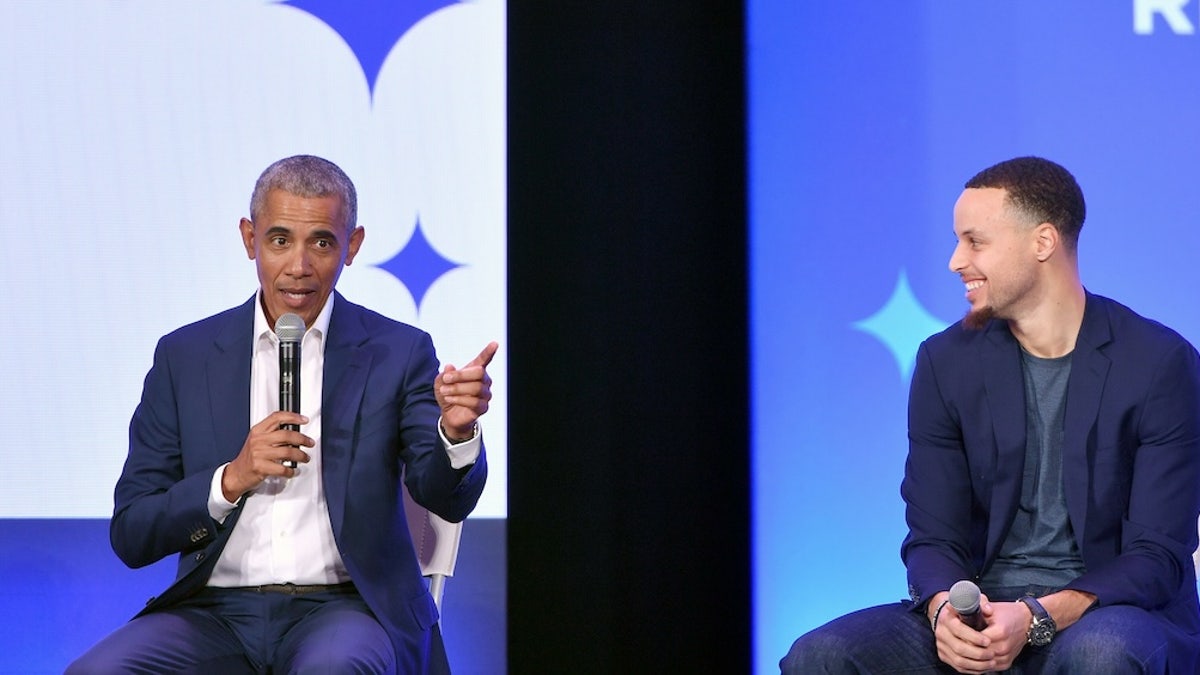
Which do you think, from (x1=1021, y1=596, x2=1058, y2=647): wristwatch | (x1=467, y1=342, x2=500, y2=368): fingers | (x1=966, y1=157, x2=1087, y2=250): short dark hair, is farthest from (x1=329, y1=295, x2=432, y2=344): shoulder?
(x1=1021, y1=596, x2=1058, y2=647): wristwatch

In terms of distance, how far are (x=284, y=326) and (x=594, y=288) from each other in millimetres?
1467

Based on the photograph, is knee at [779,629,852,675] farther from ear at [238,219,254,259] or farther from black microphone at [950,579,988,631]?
ear at [238,219,254,259]

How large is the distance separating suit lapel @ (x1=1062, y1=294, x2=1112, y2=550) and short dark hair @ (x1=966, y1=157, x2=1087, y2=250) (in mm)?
265

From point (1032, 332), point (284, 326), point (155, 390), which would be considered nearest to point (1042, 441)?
point (1032, 332)

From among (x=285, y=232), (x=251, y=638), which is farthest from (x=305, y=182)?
(x=251, y=638)

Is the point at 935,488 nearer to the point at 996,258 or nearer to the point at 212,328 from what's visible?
the point at 996,258

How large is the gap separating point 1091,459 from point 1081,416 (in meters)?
0.09

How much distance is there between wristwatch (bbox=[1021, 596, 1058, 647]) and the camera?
106 inches

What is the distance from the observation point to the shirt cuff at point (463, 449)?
284 cm

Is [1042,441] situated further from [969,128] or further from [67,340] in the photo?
[67,340]

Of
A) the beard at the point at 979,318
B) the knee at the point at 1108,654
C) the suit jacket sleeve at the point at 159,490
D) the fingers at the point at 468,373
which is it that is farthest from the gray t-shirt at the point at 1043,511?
the suit jacket sleeve at the point at 159,490

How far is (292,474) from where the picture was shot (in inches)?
109

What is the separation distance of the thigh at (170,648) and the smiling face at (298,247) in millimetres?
684

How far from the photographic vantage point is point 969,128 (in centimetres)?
401
